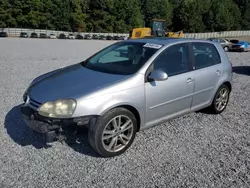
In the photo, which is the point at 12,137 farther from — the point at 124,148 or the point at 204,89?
the point at 204,89

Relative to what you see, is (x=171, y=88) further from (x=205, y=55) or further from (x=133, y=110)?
(x=205, y=55)

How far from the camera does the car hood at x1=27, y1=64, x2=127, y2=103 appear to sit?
124 inches

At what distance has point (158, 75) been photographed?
3.41 m

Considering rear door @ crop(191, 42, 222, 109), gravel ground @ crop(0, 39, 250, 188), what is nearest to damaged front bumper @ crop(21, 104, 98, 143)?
gravel ground @ crop(0, 39, 250, 188)

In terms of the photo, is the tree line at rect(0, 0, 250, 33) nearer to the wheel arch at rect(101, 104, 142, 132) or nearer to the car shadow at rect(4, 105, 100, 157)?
the car shadow at rect(4, 105, 100, 157)

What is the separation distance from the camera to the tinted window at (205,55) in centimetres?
425

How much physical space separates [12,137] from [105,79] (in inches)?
67.1

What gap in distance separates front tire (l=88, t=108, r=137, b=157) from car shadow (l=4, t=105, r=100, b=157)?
192mm

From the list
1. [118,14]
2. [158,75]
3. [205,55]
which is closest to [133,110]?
[158,75]

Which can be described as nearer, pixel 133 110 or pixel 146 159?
pixel 146 159

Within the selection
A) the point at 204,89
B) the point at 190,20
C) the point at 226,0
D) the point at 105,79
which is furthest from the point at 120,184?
the point at 226,0

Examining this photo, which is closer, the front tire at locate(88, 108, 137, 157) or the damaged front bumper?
the damaged front bumper

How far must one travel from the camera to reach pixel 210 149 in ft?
11.6

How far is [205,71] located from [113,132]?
206 centimetres
